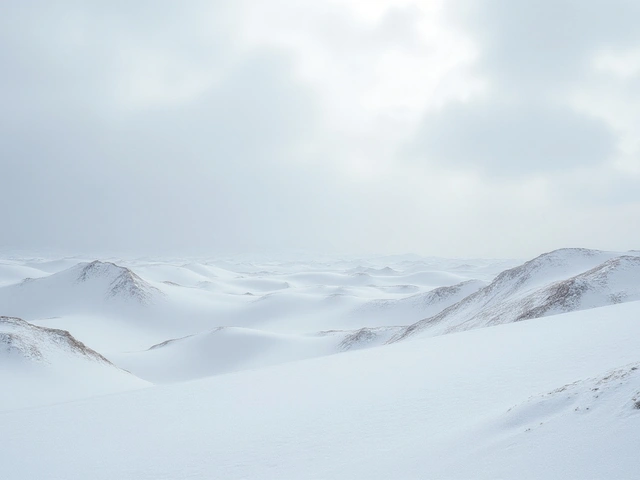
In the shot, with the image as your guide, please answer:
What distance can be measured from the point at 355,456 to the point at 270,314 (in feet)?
192

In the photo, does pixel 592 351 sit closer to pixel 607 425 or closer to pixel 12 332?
pixel 607 425

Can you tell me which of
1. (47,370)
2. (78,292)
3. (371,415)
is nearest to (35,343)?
(47,370)

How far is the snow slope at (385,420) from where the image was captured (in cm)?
456

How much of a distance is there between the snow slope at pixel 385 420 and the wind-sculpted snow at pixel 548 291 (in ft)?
51.6

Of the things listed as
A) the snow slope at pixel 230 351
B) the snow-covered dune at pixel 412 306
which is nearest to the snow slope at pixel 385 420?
the snow slope at pixel 230 351

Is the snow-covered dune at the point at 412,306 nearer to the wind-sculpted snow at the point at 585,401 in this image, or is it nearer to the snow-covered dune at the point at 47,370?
the snow-covered dune at the point at 47,370

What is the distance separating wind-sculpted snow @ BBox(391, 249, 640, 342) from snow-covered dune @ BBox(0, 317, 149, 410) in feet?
80.5

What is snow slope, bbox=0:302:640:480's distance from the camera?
4.56 m

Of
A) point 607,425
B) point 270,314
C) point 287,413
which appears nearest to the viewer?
point 607,425

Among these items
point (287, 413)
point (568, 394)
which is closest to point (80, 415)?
point (287, 413)

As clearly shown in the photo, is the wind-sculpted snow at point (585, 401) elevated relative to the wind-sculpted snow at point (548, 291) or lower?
elevated

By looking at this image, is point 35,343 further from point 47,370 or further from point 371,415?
point 371,415

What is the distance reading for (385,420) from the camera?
707 cm

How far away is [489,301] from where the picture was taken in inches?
1570
